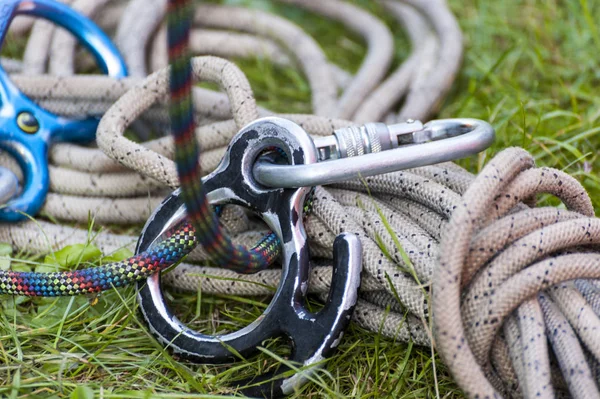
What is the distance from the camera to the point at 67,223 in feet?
5.31

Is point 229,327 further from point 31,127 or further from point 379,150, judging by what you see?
point 31,127

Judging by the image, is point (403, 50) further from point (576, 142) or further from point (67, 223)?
point (67, 223)

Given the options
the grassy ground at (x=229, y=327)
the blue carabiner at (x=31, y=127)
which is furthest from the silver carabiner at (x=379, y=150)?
the blue carabiner at (x=31, y=127)

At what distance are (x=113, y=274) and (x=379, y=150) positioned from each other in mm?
547

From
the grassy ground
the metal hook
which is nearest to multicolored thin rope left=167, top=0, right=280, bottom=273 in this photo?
the metal hook

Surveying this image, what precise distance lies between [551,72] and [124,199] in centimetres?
133

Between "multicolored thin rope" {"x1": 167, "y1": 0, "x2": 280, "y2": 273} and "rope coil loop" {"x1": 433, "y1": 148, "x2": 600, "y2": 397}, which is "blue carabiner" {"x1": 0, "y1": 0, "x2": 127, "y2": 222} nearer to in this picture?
"multicolored thin rope" {"x1": 167, "y1": 0, "x2": 280, "y2": 273}

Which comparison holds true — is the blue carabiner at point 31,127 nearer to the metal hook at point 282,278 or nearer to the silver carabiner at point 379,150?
the metal hook at point 282,278

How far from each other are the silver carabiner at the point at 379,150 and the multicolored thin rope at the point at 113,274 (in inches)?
7.6

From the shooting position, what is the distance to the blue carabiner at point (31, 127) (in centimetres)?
154

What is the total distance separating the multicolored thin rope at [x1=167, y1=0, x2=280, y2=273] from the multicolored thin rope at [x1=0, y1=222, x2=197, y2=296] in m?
0.18

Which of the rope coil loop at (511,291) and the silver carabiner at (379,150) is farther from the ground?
the silver carabiner at (379,150)

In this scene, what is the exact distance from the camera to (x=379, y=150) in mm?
1253

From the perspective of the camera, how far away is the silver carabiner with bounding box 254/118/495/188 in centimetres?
117
